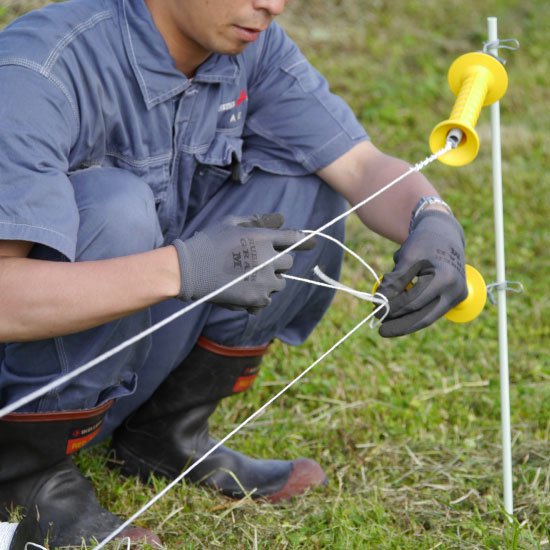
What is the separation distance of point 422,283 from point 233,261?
Result: 380 millimetres

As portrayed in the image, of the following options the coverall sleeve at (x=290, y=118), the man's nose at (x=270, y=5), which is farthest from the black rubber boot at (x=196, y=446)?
the man's nose at (x=270, y=5)

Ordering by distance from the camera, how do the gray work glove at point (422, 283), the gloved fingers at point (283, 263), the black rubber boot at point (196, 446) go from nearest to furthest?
the gloved fingers at point (283, 263)
the gray work glove at point (422, 283)
the black rubber boot at point (196, 446)

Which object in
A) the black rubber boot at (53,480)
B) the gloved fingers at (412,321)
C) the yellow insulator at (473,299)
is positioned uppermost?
the gloved fingers at (412,321)

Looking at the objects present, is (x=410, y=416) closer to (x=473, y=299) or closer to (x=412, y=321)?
(x=473, y=299)

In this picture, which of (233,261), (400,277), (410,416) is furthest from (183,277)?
(410,416)

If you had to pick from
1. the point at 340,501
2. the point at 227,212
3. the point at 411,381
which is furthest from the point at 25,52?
the point at 411,381

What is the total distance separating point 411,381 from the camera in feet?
8.89

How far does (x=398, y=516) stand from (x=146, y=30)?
1115 millimetres

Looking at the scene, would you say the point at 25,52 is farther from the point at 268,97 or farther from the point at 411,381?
the point at 411,381

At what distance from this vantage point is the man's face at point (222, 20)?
1.83 metres

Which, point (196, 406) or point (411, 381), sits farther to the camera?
point (411, 381)

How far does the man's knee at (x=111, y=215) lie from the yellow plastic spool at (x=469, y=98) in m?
0.57

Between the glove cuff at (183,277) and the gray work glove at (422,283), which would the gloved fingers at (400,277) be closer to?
the gray work glove at (422,283)

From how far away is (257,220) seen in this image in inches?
68.9
